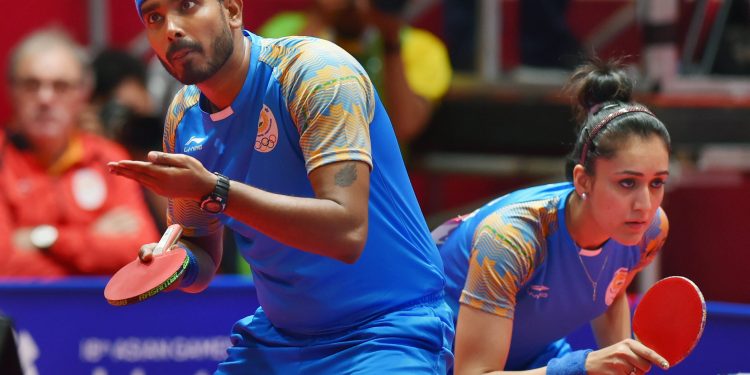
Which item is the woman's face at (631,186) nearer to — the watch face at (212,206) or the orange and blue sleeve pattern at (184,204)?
the orange and blue sleeve pattern at (184,204)

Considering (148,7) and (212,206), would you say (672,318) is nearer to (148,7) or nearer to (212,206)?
(212,206)

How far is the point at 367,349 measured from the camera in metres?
2.88

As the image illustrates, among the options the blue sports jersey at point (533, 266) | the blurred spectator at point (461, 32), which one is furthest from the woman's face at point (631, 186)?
the blurred spectator at point (461, 32)

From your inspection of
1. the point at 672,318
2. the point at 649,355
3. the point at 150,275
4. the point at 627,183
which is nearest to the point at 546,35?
the point at 627,183

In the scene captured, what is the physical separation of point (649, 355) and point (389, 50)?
3220mm

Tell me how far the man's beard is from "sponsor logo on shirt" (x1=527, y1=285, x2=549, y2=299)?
120 centimetres

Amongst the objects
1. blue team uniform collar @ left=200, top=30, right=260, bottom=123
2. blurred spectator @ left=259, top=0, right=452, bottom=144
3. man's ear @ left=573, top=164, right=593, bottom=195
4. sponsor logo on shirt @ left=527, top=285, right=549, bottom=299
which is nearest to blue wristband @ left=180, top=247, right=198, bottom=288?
blue team uniform collar @ left=200, top=30, right=260, bottom=123

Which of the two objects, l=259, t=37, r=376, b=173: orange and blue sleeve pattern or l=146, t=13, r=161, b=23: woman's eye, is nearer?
l=259, t=37, r=376, b=173: orange and blue sleeve pattern

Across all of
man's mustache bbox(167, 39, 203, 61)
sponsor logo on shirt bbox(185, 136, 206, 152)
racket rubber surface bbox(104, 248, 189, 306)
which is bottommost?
racket rubber surface bbox(104, 248, 189, 306)

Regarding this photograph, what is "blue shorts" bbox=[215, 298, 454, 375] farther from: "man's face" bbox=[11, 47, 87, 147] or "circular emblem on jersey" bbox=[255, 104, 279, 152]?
"man's face" bbox=[11, 47, 87, 147]

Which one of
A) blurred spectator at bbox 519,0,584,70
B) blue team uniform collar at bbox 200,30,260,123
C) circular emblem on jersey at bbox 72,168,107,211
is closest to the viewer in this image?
blue team uniform collar at bbox 200,30,260,123

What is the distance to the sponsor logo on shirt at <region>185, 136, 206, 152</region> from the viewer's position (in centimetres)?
296

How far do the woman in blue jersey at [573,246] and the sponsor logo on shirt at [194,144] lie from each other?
904 millimetres

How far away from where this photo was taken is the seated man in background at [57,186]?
16.8 feet
